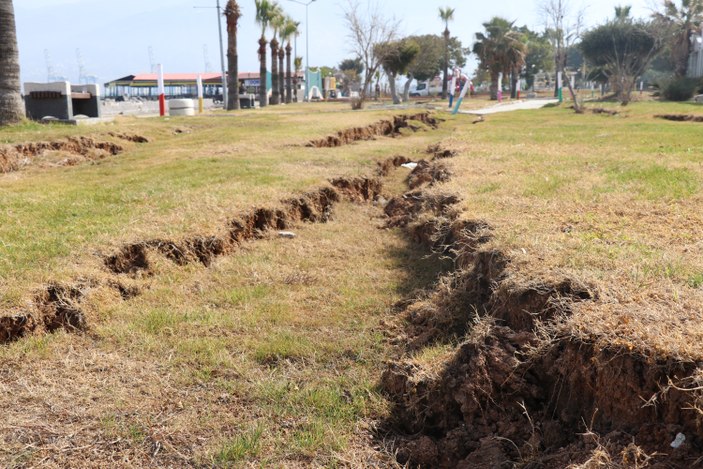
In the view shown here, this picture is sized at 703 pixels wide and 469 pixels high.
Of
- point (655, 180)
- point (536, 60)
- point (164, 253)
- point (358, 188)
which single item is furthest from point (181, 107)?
point (536, 60)

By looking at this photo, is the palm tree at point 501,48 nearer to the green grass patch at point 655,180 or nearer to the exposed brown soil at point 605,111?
the exposed brown soil at point 605,111

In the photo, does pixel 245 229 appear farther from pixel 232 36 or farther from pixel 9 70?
pixel 232 36

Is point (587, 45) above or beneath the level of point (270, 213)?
above

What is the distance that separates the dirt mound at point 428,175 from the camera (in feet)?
32.9

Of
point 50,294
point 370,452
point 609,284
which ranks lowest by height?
point 370,452

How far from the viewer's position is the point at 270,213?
A: 27.7 feet

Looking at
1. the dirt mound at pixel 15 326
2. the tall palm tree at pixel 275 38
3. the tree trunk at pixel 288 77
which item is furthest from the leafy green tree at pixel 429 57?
the dirt mound at pixel 15 326

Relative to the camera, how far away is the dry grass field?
347 centimetres

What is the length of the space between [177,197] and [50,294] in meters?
3.21

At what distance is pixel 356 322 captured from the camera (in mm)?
5648

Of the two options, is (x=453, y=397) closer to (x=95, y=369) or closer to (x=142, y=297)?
(x=95, y=369)

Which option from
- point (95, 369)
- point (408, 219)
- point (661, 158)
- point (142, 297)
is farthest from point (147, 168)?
point (661, 158)

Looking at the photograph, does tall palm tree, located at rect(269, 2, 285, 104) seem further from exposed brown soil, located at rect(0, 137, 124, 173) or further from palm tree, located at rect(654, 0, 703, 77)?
exposed brown soil, located at rect(0, 137, 124, 173)

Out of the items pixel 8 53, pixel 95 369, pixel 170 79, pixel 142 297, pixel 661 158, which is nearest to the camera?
pixel 95 369
